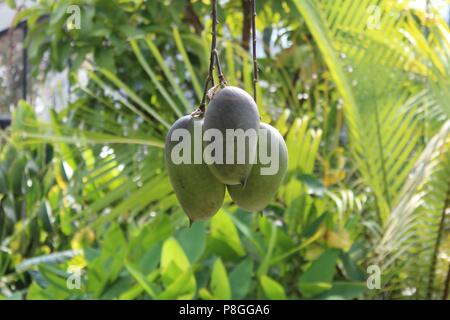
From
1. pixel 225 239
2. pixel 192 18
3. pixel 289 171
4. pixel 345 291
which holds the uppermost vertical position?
pixel 192 18

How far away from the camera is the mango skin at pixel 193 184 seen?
1.04ft

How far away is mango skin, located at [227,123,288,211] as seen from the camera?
0.32 meters

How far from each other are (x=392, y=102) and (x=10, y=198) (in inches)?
48.7

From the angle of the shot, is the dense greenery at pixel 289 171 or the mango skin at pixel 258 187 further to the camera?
the dense greenery at pixel 289 171

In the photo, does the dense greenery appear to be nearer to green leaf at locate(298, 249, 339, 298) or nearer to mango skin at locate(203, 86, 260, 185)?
green leaf at locate(298, 249, 339, 298)

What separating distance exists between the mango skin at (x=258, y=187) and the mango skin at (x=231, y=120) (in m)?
0.02

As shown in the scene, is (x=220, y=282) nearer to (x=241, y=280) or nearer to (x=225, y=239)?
(x=241, y=280)

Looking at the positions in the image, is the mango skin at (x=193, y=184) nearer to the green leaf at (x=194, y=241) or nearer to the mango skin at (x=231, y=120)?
the mango skin at (x=231, y=120)

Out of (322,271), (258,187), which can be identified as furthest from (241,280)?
(258,187)

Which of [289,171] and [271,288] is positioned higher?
[289,171]

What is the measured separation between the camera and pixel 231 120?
0.99 feet

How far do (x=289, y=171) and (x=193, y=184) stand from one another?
1.11 m

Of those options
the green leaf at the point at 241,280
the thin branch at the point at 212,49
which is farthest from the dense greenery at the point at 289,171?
the thin branch at the point at 212,49
